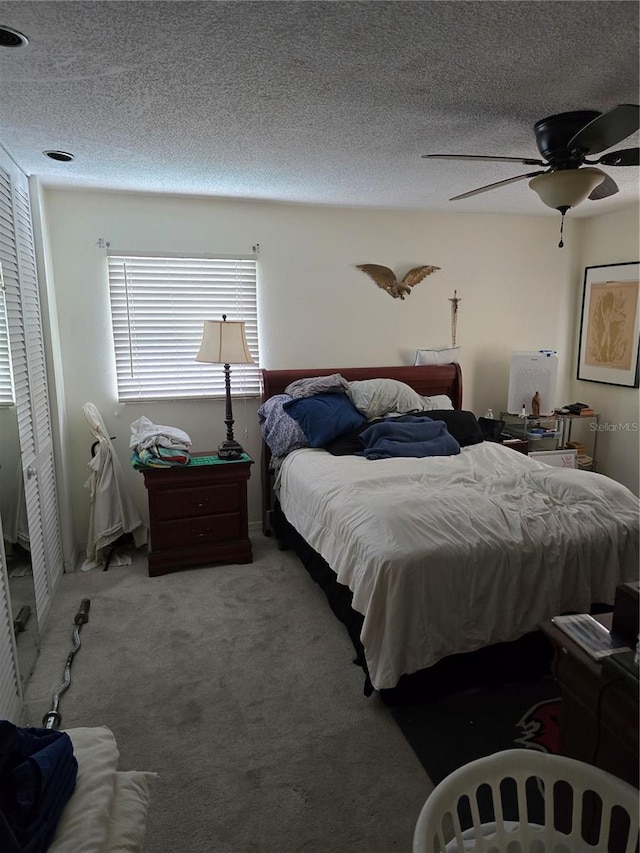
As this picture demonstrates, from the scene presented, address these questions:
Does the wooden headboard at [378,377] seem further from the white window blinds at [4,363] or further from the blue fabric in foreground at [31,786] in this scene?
the blue fabric in foreground at [31,786]

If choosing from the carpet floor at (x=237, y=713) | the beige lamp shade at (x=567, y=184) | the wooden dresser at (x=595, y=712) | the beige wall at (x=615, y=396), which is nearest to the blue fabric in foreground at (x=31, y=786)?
the carpet floor at (x=237, y=713)

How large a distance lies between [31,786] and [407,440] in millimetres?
2530

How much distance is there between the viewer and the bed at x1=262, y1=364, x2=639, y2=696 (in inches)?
78.2

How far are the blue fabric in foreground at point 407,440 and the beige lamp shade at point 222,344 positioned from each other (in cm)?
96

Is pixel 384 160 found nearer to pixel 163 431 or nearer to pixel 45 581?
pixel 163 431

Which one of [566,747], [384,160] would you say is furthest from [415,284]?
[566,747]

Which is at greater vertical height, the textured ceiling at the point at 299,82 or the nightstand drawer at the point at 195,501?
the textured ceiling at the point at 299,82

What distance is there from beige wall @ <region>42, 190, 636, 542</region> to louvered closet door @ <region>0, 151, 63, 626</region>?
1.38ft

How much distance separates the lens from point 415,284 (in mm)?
4168

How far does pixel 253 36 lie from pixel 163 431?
237 centimetres

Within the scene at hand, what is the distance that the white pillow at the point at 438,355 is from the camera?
4.18 m

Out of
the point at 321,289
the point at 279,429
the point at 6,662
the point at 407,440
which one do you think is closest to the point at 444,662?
the point at 407,440

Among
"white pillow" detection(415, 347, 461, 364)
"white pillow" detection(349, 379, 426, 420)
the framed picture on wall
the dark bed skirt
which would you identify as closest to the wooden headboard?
"white pillow" detection(415, 347, 461, 364)

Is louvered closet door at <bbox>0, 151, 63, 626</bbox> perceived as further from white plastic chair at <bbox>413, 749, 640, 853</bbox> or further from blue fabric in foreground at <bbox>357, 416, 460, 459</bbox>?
white plastic chair at <bbox>413, 749, 640, 853</bbox>
